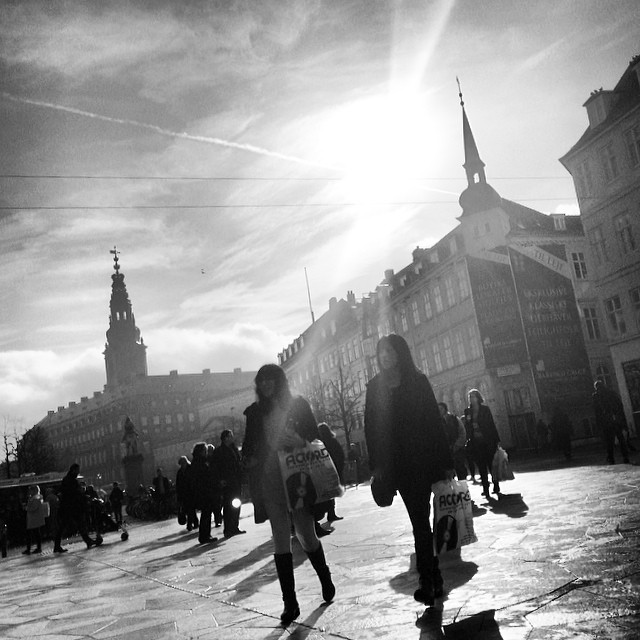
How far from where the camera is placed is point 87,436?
13775 cm

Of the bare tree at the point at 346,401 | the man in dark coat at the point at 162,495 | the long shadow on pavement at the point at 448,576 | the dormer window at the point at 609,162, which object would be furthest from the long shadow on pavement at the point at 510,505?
the bare tree at the point at 346,401

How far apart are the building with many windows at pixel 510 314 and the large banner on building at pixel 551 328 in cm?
6

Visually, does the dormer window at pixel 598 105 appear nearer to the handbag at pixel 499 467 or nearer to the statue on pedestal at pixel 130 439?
the handbag at pixel 499 467

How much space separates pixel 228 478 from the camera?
1372 centimetres

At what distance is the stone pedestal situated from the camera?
39.0 metres

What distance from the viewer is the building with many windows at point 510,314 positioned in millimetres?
41188

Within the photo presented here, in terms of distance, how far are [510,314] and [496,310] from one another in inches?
30.9

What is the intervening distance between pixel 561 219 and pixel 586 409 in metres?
11.8

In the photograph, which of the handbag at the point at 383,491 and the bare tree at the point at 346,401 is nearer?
the handbag at the point at 383,491

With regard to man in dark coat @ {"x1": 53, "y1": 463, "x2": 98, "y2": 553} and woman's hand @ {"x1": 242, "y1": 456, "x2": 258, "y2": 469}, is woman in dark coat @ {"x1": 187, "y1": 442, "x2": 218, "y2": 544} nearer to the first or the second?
man in dark coat @ {"x1": 53, "y1": 463, "x2": 98, "y2": 553}

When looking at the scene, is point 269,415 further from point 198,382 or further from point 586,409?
point 198,382

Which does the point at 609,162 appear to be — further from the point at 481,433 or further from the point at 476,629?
the point at 476,629

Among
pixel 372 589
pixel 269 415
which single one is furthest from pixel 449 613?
pixel 269 415

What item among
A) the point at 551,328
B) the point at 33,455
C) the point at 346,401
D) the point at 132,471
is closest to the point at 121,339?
the point at 33,455
